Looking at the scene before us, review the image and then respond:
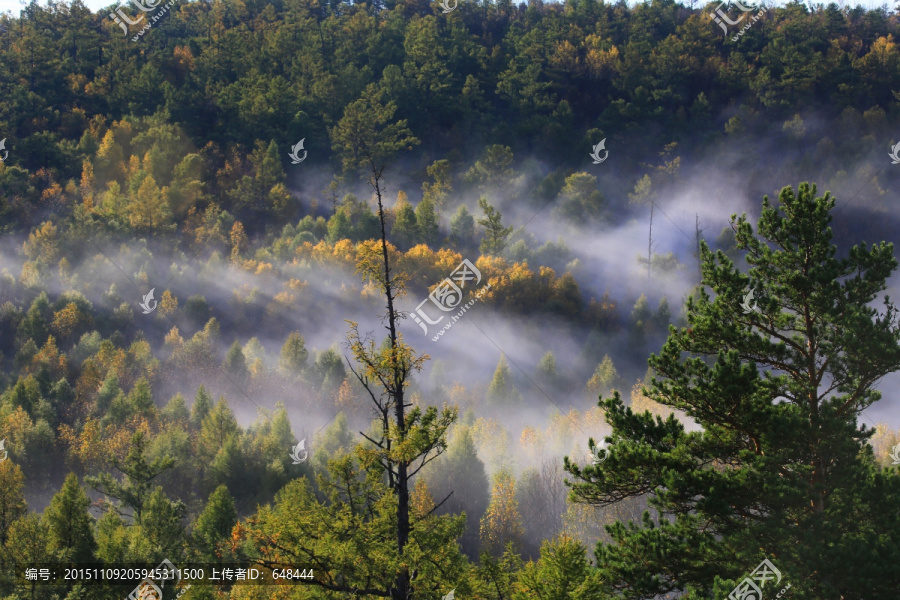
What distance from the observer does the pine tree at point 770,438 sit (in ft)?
48.4

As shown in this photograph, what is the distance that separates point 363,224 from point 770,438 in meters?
99.1

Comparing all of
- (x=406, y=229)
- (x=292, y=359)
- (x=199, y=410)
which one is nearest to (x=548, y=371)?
(x=406, y=229)

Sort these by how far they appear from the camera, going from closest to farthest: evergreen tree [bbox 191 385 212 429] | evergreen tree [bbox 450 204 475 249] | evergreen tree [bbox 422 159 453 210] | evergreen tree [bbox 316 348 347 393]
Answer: evergreen tree [bbox 191 385 212 429], evergreen tree [bbox 316 348 347 393], evergreen tree [bbox 450 204 475 249], evergreen tree [bbox 422 159 453 210]

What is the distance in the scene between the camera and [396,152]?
122 m

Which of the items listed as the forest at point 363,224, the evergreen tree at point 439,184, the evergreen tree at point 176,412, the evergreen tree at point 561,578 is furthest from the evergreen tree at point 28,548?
the evergreen tree at point 439,184

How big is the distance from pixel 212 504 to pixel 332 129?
75618mm

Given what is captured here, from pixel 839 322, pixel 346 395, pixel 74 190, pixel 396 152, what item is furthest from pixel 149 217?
pixel 839 322

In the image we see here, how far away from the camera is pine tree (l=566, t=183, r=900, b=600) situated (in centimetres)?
1477

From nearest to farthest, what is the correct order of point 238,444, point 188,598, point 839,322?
point 839,322, point 188,598, point 238,444

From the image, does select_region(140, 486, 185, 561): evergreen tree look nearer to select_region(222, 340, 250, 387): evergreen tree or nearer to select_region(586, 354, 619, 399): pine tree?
select_region(222, 340, 250, 387): evergreen tree

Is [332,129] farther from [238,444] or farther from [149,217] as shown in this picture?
[238,444]

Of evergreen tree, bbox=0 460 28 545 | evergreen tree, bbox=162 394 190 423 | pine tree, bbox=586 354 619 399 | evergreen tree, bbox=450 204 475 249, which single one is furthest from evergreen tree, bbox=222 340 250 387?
pine tree, bbox=586 354 619 399

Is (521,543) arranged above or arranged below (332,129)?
below

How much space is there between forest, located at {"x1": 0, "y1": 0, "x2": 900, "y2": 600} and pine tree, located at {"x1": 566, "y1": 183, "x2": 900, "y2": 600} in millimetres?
27754
